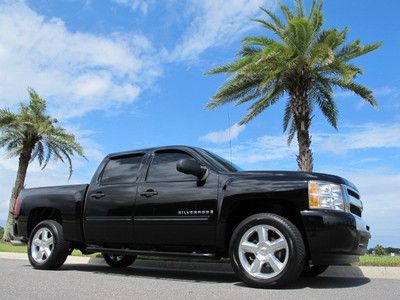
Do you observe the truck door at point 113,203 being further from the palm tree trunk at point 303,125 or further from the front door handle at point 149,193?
the palm tree trunk at point 303,125

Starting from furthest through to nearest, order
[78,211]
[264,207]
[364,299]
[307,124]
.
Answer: [307,124]
[78,211]
[264,207]
[364,299]

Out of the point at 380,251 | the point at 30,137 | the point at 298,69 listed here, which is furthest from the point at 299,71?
the point at 30,137

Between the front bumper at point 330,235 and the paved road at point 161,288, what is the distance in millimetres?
406

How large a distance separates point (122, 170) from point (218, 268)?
249cm

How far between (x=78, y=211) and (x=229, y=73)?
35.9 feet

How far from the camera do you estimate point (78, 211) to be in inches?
310

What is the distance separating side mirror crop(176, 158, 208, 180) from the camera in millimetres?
6520

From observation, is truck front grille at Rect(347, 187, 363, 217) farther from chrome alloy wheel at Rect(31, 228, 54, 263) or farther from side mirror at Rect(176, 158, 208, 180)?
chrome alloy wheel at Rect(31, 228, 54, 263)

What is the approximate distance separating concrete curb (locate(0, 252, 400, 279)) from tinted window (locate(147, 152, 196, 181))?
234cm

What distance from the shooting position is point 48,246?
8.28 metres

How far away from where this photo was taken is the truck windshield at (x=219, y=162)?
6952 millimetres

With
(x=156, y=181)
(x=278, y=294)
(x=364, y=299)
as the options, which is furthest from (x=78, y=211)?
(x=364, y=299)

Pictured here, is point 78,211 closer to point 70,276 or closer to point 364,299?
point 70,276

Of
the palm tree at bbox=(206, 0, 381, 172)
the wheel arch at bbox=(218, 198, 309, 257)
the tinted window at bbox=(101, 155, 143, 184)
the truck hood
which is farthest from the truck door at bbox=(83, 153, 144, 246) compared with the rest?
the palm tree at bbox=(206, 0, 381, 172)
